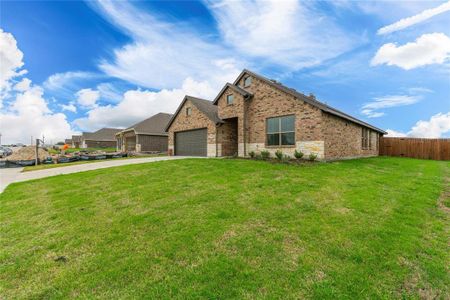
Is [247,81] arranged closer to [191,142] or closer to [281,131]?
[281,131]

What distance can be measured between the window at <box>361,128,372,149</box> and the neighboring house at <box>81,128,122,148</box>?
51.2 m

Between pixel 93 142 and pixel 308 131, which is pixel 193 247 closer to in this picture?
pixel 308 131

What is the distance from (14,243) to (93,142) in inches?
2150

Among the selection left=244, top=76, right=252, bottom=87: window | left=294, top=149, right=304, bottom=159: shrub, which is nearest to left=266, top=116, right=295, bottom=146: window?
left=294, top=149, right=304, bottom=159: shrub

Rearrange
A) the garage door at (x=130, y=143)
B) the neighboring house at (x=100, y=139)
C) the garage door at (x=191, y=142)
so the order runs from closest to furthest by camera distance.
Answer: the garage door at (x=191, y=142) → the garage door at (x=130, y=143) → the neighboring house at (x=100, y=139)

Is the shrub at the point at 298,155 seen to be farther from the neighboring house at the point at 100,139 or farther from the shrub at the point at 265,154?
the neighboring house at the point at 100,139

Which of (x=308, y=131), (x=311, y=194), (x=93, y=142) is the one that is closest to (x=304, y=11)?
(x=308, y=131)

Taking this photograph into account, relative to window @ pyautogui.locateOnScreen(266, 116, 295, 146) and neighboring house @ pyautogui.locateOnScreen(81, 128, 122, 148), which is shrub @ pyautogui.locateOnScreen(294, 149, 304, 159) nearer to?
window @ pyautogui.locateOnScreen(266, 116, 295, 146)

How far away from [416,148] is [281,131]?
16.8 m

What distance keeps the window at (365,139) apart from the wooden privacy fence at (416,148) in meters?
4.69

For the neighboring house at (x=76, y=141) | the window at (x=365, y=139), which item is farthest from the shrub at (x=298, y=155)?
the neighboring house at (x=76, y=141)

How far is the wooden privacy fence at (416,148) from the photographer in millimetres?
19938

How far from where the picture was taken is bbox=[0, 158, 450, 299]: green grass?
2588 millimetres

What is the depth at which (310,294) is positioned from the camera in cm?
242
